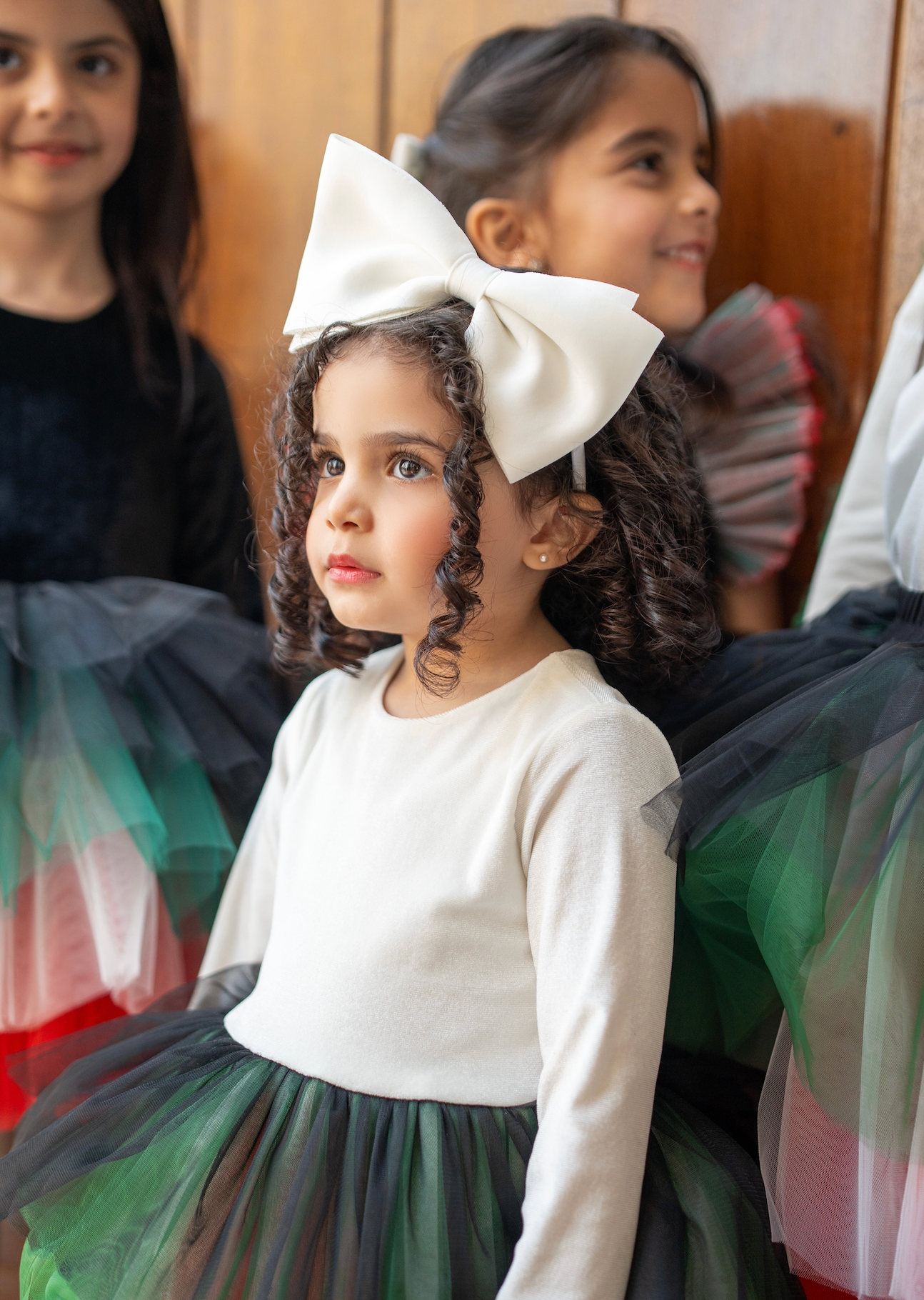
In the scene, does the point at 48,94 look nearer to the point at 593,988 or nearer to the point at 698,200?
the point at 698,200

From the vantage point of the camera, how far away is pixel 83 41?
1218 millimetres

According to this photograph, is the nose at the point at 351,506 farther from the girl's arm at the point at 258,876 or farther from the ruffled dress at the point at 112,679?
the ruffled dress at the point at 112,679

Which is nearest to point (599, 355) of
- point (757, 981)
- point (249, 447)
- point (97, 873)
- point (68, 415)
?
point (757, 981)

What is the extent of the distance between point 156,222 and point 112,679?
0.61 m

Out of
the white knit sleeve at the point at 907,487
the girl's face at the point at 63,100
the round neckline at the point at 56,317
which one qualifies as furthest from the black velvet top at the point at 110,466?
the white knit sleeve at the point at 907,487

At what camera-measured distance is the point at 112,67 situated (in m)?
1.26

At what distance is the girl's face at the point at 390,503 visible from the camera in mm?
770

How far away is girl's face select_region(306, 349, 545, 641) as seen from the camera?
770mm

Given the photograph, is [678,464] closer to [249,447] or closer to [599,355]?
[599,355]

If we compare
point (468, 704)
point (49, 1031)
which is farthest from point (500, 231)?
point (49, 1031)

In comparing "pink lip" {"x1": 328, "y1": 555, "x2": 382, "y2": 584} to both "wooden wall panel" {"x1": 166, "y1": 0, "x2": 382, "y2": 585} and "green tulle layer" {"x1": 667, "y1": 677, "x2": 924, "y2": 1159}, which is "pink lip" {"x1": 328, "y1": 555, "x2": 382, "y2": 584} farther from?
"wooden wall panel" {"x1": 166, "y1": 0, "x2": 382, "y2": 585}

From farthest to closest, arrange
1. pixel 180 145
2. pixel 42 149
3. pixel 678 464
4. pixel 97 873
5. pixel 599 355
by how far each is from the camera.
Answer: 1. pixel 180 145
2. pixel 42 149
3. pixel 97 873
4. pixel 678 464
5. pixel 599 355

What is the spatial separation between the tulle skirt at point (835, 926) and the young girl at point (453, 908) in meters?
0.05

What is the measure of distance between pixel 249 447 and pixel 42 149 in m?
0.53
